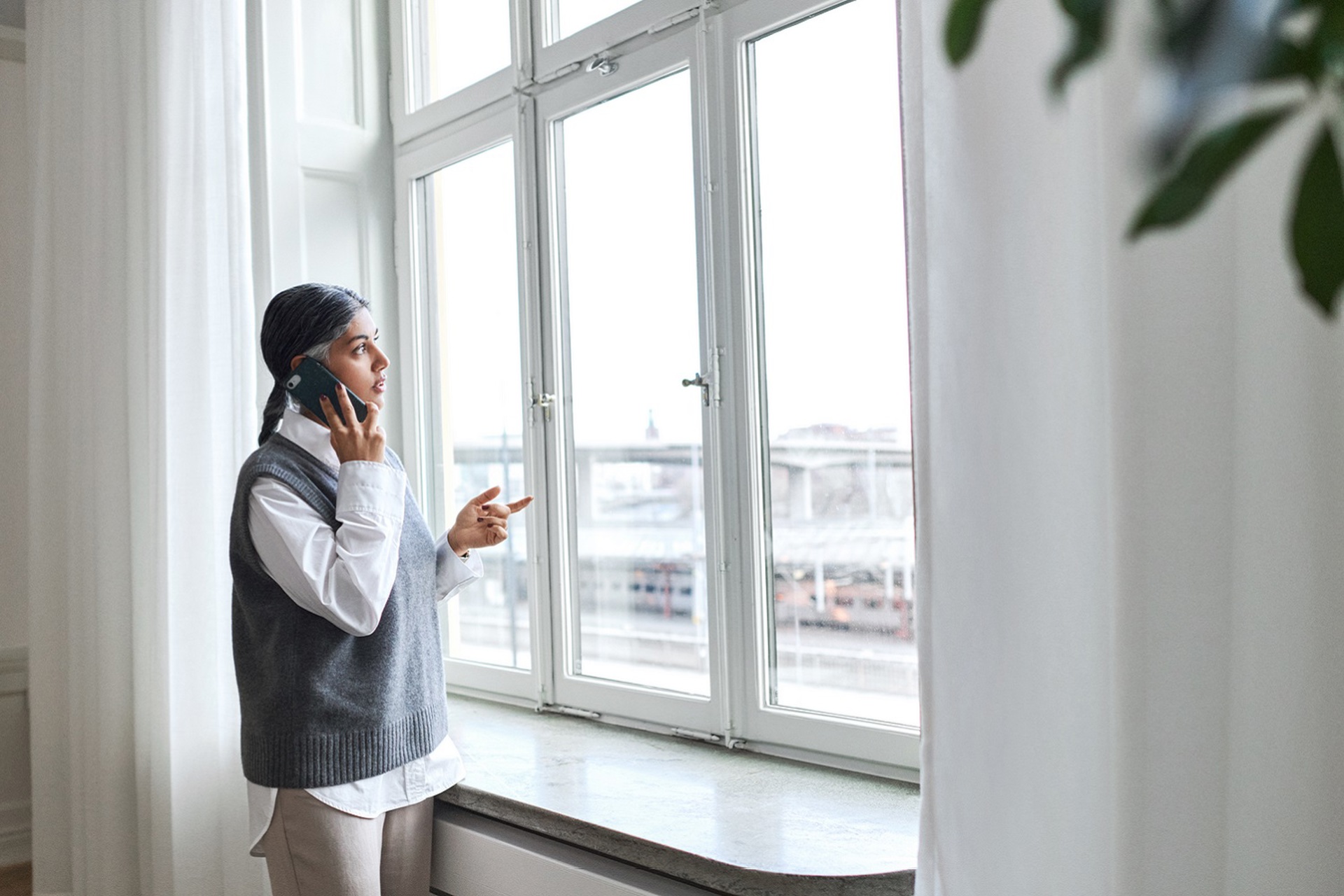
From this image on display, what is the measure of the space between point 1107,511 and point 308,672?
4.09 ft

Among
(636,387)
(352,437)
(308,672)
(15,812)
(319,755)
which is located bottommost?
(15,812)

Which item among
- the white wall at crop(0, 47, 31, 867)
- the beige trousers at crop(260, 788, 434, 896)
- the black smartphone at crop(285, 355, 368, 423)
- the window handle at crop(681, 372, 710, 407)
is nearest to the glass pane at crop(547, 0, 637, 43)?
the window handle at crop(681, 372, 710, 407)

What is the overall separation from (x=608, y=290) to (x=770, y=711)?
94cm

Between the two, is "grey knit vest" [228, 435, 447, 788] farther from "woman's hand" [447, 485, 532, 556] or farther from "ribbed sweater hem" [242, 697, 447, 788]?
"woman's hand" [447, 485, 532, 556]

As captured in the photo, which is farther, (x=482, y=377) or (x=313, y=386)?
(x=482, y=377)

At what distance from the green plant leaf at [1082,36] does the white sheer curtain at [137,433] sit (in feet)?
7.83

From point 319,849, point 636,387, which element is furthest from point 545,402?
point 319,849

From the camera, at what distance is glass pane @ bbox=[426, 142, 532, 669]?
2.64 meters

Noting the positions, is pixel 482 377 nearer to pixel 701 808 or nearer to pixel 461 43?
pixel 461 43

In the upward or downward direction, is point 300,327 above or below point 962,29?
above

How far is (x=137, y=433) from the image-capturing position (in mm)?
2602

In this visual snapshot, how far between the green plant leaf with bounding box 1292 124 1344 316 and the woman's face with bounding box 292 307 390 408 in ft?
5.36

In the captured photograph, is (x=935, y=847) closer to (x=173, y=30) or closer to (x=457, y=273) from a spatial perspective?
(x=457, y=273)

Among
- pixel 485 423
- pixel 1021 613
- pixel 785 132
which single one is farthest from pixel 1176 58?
pixel 485 423
